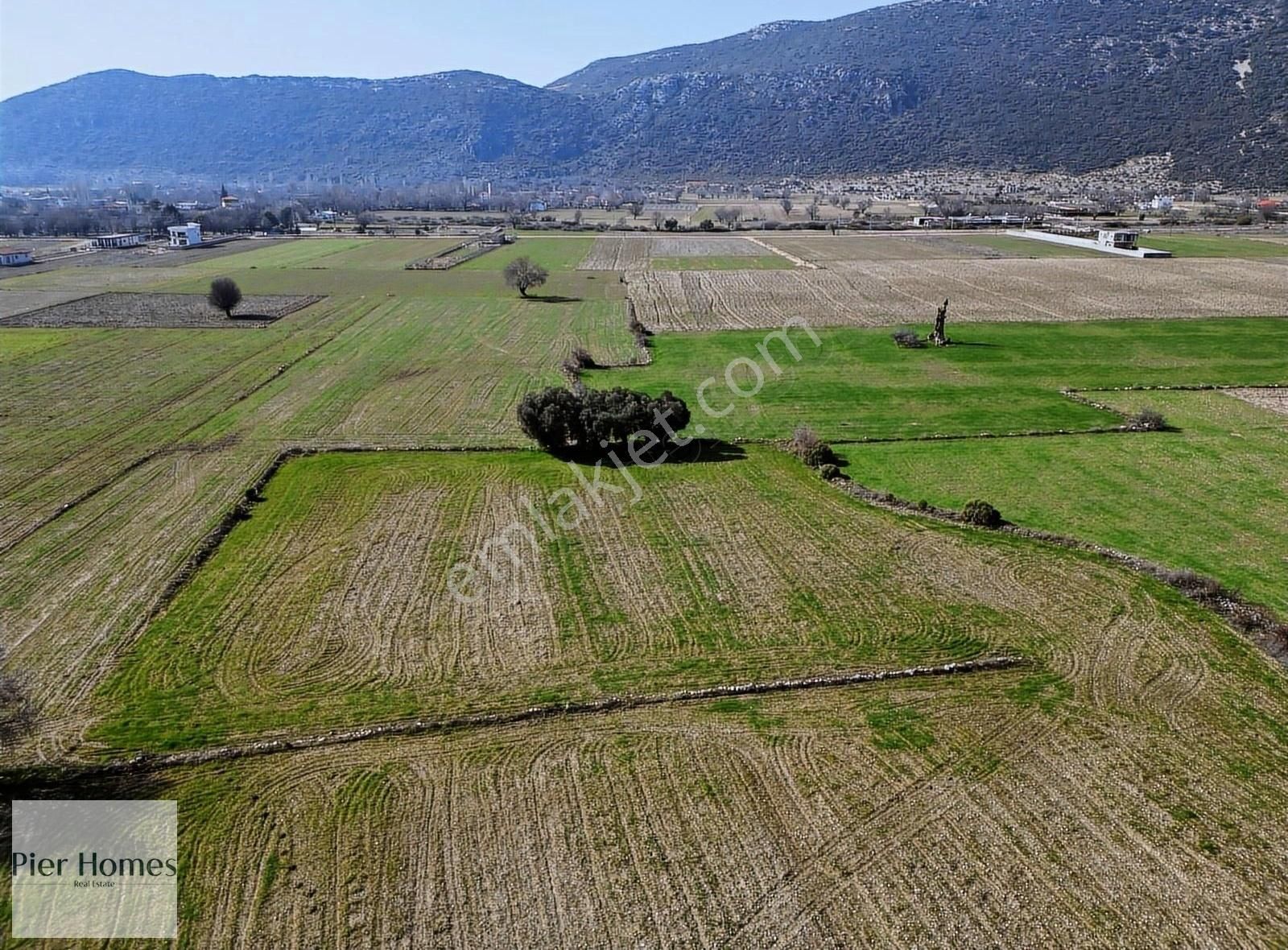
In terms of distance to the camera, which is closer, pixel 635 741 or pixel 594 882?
pixel 594 882

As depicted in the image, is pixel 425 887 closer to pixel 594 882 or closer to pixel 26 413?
pixel 594 882

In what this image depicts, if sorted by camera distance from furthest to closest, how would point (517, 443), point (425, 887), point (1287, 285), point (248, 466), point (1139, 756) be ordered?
point (1287, 285), point (517, 443), point (248, 466), point (1139, 756), point (425, 887)

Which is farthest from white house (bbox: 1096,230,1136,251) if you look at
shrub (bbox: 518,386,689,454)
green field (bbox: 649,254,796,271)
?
shrub (bbox: 518,386,689,454)

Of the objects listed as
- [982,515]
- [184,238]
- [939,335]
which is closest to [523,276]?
[939,335]

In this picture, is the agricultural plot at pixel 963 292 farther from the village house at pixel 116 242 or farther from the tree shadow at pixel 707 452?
the village house at pixel 116 242

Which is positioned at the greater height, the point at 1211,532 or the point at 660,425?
the point at 660,425

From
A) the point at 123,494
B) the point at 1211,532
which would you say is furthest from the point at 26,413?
the point at 1211,532

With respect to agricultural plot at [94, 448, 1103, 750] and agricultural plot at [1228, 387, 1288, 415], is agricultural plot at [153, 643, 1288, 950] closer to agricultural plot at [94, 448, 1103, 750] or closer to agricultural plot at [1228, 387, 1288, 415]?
agricultural plot at [94, 448, 1103, 750]
